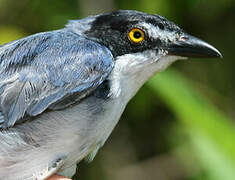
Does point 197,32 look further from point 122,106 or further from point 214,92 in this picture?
point 122,106

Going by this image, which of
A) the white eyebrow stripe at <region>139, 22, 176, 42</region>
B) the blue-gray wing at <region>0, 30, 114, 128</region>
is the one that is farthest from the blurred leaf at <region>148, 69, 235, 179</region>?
the blue-gray wing at <region>0, 30, 114, 128</region>

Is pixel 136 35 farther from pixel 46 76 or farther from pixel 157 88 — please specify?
pixel 157 88

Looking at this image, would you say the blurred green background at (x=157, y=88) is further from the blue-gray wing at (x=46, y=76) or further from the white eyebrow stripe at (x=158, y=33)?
the blue-gray wing at (x=46, y=76)

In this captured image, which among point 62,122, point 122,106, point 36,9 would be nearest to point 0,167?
point 62,122

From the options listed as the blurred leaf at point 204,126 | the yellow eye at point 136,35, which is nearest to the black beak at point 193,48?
the yellow eye at point 136,35

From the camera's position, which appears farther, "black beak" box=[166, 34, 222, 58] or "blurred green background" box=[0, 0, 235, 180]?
"blurred green background" box=[0, 0, 235, 180]

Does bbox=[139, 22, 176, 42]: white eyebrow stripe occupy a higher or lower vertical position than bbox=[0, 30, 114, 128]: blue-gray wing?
higher

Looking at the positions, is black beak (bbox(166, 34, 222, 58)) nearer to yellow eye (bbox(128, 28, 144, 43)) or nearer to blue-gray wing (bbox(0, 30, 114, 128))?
yellow eye (bbox(128, 28, 144, 43))

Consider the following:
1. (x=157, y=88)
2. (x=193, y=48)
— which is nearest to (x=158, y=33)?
(x=193, y=48)
